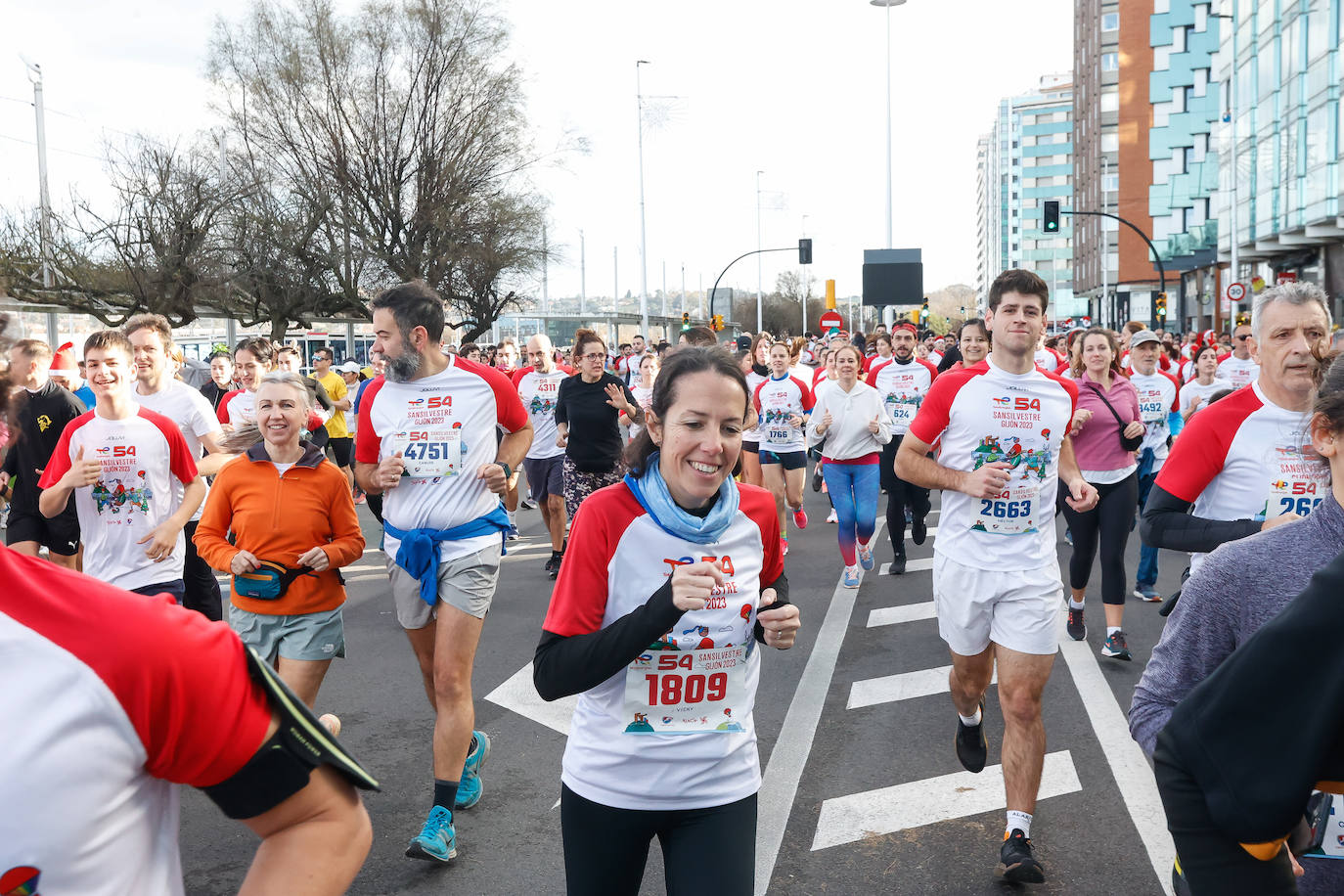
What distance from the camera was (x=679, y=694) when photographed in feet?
9.46

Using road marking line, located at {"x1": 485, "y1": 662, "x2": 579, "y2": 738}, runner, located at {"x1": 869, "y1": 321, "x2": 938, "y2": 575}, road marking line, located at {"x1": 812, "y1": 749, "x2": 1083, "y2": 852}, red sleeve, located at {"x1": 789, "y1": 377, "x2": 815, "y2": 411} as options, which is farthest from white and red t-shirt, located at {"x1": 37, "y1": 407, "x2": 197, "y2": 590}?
runner, located at {"x1": 869, "y1": 321, "x2": 938, "y2": 575}

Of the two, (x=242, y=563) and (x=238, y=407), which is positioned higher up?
(x=238, y=407)

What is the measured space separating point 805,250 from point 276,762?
44769 mm

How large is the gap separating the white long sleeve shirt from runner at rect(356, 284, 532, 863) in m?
5.35

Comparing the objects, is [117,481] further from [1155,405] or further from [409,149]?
[409,149]

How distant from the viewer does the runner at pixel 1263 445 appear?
4.27 metres

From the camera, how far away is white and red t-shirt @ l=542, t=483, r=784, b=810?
9.24 feet

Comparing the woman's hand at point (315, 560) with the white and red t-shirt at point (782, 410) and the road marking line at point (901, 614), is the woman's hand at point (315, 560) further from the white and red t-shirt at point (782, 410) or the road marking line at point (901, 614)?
the white and red t-shirt at point (782, 410)

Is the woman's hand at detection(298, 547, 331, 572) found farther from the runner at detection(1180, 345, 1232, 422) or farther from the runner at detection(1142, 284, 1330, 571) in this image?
the runner at detection(1180, 345, 1232, 422)

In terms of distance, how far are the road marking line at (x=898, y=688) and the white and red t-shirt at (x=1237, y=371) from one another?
724 centimetres

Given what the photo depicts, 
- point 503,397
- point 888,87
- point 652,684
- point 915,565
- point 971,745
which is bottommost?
point 915,565

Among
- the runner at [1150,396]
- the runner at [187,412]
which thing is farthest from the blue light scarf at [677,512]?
the runner at [1150,396]

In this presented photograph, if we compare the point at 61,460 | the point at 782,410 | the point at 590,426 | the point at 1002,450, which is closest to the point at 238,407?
the point at 590,426

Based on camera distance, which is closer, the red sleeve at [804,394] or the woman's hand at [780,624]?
the woman's hand at [780,624]
